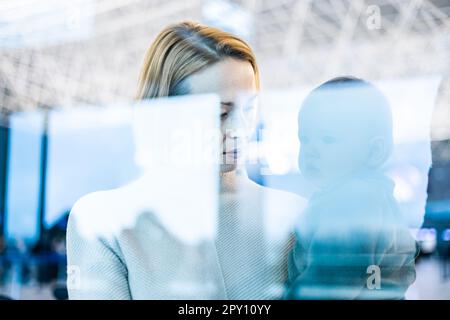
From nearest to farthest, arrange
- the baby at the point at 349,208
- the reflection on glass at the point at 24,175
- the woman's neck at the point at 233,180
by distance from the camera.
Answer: the baby at the point at 349,208 < the woman's neck at the point at 233,180 < the reflection on glass at the point at 24,175

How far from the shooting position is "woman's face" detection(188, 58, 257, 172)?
1.98 metres

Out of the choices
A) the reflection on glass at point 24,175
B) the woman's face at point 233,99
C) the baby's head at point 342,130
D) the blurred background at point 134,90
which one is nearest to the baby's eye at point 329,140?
the baby's head at point 342,130

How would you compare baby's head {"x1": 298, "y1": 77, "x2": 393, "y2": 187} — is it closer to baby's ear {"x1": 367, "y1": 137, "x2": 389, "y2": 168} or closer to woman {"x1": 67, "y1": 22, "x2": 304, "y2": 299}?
baby's ear {"x1": 367, "y1": 137, "x2": 389, "y2": 168}

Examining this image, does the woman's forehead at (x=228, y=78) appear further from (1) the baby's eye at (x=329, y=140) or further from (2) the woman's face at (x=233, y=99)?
(1) the baby's eye at (x=329, y=140)

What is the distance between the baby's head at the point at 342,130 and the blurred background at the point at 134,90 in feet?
0.10

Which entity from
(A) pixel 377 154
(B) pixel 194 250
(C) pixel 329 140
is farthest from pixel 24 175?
(A) pixel 377 154

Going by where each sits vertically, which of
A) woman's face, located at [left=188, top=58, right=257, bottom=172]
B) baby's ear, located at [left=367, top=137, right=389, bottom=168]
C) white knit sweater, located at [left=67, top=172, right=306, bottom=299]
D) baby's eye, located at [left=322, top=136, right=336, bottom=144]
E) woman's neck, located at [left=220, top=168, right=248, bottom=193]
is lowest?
white knit sweater, located at [left=67, top=172, right=306, bottom=299]

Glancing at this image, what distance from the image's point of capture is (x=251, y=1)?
2027 mm

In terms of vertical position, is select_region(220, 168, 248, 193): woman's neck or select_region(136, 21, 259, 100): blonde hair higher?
select_region(136, 21, 259, 100): blonde hair

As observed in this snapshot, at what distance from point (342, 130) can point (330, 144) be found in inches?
1.9

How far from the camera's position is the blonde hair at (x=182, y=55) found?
1.99 meters

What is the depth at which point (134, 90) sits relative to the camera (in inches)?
80.7

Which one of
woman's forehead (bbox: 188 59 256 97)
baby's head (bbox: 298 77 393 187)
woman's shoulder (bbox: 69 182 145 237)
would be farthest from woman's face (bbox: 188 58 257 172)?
woman's shoulder (bbox: 69 182 145 237)
